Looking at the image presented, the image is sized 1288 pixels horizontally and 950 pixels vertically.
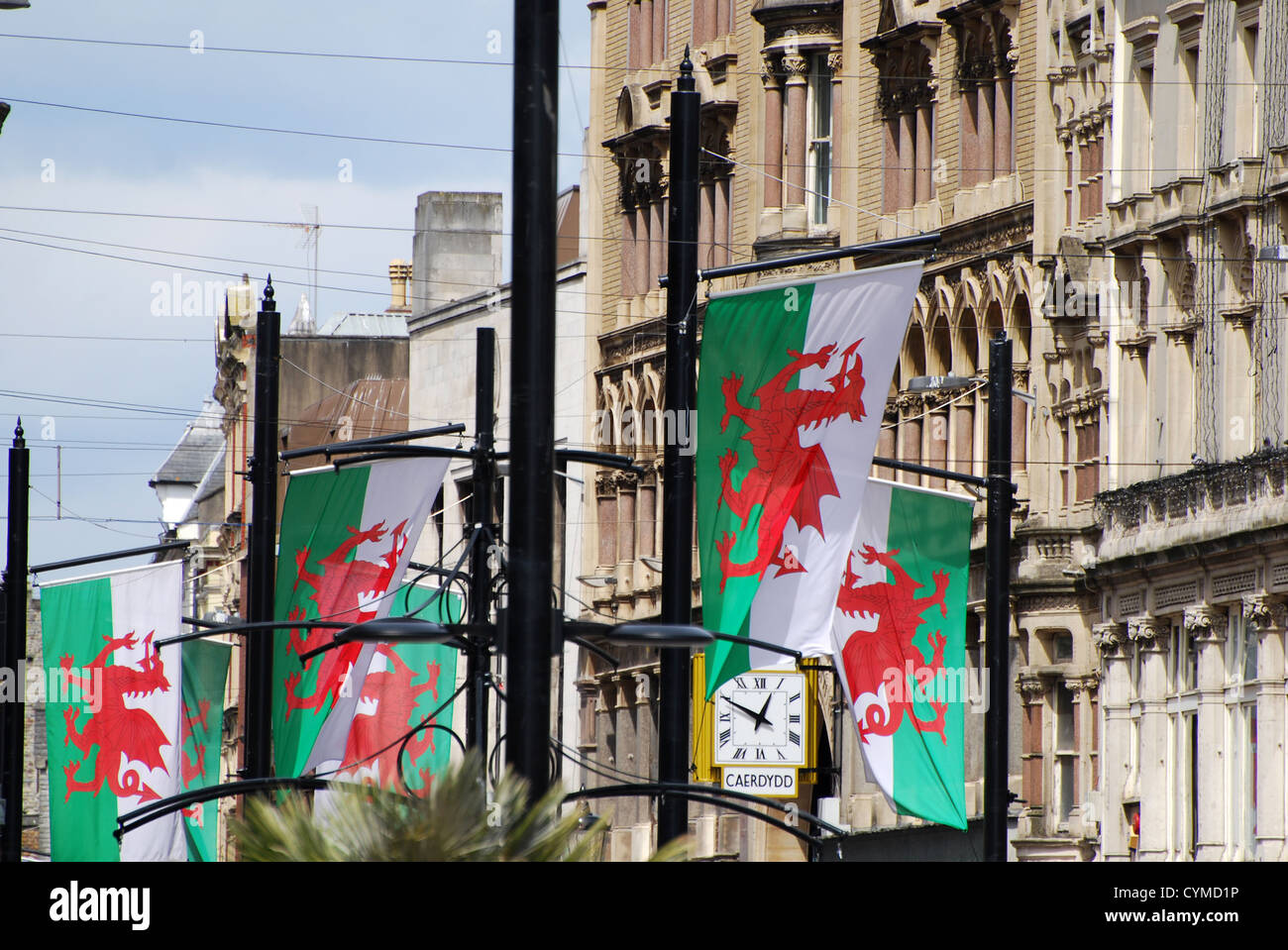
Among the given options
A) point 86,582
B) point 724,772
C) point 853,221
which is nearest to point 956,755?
point 724,772

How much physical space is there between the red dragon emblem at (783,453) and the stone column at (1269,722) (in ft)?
71.0

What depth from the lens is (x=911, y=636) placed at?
27.8 metres

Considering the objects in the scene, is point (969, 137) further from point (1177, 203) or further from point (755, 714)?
point (755, 714)

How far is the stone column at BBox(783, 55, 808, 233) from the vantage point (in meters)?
54.0

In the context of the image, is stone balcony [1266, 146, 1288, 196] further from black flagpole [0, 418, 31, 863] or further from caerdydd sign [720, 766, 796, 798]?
black flagpole [0, 418, 31, 863]

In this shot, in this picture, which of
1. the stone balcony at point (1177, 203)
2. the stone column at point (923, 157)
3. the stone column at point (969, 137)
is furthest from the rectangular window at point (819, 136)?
the stone balcony at point (1177, 203)

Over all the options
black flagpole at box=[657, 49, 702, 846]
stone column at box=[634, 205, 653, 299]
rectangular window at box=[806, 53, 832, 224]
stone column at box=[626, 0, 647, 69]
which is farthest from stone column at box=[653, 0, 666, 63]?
black flagpole at box=[657, 49, 702, 846]

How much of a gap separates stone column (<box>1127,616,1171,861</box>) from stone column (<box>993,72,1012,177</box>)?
853cm

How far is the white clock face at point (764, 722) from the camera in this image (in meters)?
29.3

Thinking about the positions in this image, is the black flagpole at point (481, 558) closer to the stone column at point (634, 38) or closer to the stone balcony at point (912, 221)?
the stone balcony at point (912, 221)

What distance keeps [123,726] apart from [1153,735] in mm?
16938

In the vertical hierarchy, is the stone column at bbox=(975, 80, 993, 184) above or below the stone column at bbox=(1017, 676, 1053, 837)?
above

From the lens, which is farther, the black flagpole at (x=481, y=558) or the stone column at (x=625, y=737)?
the stone column at (x=625, y=737)
